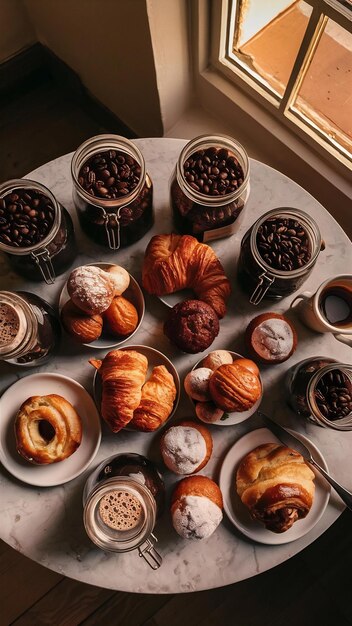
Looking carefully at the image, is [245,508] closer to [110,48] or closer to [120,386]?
[120,386]

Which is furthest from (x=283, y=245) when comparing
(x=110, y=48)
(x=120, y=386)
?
(x=110, y=48)

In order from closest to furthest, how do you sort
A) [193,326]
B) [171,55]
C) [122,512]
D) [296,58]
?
[122,512]
[193,326]
[296,58]
[171,55]

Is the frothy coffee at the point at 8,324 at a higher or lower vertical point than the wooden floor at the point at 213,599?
higher

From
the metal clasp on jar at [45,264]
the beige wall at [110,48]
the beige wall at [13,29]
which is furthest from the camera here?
the beige wall at [13,29]

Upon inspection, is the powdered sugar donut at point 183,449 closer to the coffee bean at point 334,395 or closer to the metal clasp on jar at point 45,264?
the coffee bean at point 334,395

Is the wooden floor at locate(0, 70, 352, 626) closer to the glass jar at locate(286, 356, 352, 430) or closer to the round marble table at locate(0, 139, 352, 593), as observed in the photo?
the round marble table at locate(0, 139, 352, 593)

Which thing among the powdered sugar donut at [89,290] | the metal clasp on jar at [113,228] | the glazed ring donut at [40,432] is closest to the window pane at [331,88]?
the metal clasp on jar at [113,228]
